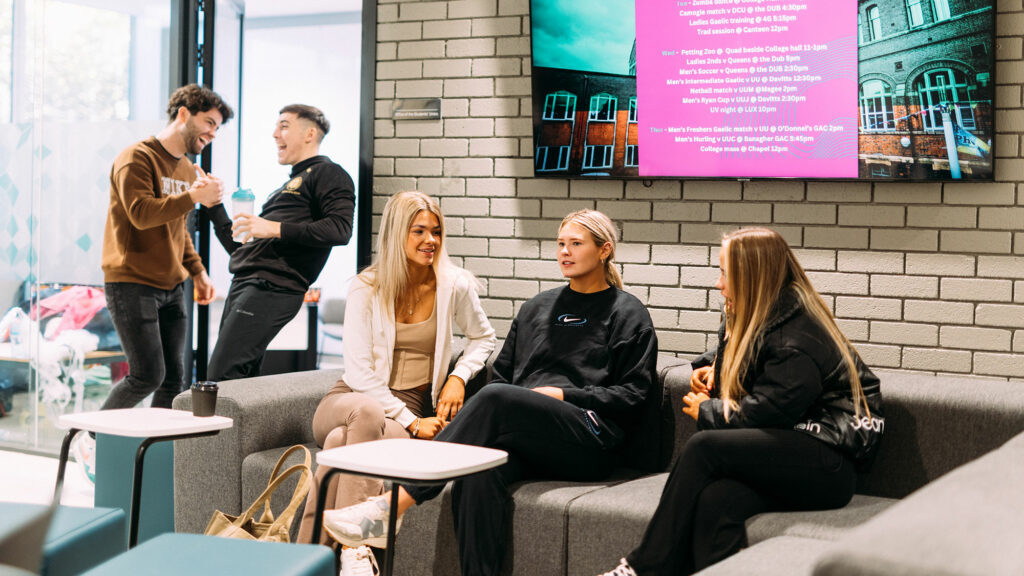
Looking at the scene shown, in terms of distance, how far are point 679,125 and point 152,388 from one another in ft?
7.82

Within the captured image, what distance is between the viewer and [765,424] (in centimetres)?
234

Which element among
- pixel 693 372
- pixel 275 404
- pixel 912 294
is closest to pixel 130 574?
pixel 275 404

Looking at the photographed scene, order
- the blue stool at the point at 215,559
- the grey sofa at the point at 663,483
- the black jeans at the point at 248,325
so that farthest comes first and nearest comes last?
the black jeans at the point at 248,325 → the blue stool at the point at 215,559 → the grey sofa at the point at 663,483

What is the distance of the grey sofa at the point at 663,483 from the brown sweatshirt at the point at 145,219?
906mm

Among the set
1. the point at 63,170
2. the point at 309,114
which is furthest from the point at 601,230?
the point at 63,170

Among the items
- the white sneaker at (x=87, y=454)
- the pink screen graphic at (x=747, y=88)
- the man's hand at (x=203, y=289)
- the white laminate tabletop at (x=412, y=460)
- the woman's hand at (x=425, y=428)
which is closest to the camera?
the white laminate tabletop at (x=412, y=460)

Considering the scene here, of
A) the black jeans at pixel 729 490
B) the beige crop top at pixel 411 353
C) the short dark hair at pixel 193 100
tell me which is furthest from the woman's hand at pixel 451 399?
the short dark hair at pixel 193 100

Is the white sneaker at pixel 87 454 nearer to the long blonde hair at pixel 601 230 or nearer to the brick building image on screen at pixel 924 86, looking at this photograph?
the long blonde hair at pixel 601 230

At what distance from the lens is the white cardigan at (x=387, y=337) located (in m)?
2.98

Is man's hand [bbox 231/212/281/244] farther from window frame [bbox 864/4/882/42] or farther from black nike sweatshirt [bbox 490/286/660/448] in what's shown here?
window frame [bbox 864/4/882/42]

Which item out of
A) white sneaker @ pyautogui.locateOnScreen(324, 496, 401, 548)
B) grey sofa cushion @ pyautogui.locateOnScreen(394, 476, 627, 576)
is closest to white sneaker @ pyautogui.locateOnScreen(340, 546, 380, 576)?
white sneaker @ pyautogui.locateOnScreen(324, 496, 401, 548)

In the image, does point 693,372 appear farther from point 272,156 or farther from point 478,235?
point 272,156

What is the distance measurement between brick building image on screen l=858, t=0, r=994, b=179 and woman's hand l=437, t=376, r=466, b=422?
Result: 1.58 meters

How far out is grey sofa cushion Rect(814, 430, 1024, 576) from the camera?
0.91m
